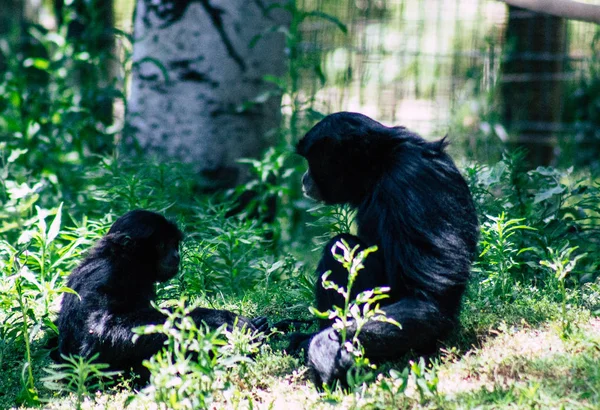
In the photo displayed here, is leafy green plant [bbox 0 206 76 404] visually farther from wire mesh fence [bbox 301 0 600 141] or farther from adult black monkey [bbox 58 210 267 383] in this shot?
wire mesh fence [bbox 301 0 600 141]

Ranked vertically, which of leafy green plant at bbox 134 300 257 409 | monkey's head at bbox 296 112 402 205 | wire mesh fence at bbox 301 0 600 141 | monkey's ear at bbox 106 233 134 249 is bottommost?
leafy green plant at bbox 134 300 257 409

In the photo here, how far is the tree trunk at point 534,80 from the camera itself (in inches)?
455

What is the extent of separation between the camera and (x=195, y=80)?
8391 millimetres

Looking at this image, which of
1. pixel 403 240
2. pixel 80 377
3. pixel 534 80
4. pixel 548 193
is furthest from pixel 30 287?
pixel 534 80

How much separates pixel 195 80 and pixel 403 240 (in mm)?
4741

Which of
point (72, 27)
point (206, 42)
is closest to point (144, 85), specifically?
point (206, 42)

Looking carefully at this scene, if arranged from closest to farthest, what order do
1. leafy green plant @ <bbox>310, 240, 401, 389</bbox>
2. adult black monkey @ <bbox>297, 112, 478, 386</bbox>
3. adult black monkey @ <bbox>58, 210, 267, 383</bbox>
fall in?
leafy green plant @ <bbox>310, 240, 401, 389</bbox> < adult black monkey @ <bbox>297, 112, 478, 386</bbox> < adult black monkey @ <bbox>58, 210, 267, 383</bbox>

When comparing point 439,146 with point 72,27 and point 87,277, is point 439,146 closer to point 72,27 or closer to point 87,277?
point 87,277

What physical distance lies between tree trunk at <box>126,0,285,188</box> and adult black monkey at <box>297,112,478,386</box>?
139 inches

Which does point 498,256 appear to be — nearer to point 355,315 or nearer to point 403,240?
point 403,240

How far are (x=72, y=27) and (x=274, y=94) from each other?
370cm

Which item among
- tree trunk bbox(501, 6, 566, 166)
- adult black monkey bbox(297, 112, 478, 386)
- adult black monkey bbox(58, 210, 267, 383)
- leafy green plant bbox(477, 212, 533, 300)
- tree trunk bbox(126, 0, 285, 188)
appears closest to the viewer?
adult black monkey bbox(297, 112, 478, 386)

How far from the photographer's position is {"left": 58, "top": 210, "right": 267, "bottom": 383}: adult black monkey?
454cm

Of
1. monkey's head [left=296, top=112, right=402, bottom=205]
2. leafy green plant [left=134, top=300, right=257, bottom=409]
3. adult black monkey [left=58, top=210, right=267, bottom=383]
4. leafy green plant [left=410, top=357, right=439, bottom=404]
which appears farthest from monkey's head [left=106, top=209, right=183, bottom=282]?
leafy green plant [left=410, top=357, right=439, bottom=404]
